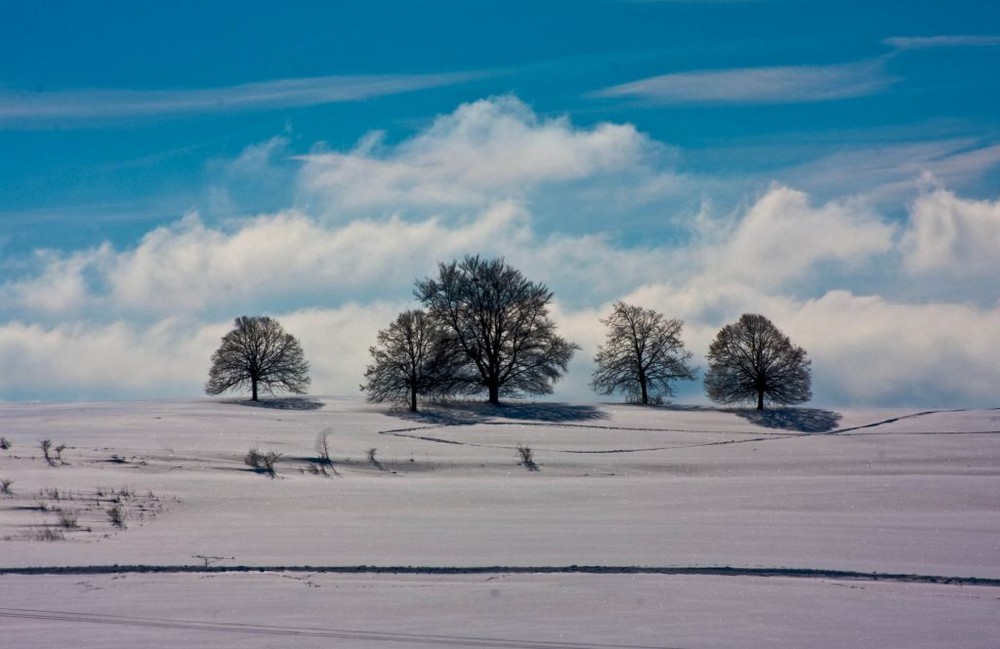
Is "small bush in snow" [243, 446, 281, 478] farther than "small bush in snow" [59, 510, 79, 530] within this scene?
Yes

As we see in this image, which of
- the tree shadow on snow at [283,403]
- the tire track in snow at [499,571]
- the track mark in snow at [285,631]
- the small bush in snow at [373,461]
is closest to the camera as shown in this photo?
the track mark in snow at [285,631]

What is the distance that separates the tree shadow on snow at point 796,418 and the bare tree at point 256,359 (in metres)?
21.6

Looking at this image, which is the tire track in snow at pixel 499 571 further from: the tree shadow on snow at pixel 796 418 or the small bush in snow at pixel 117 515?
the tree shadow on snow at pixel 796 418

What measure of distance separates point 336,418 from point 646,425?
12.4 m

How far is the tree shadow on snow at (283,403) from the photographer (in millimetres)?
44906

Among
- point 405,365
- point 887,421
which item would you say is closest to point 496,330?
point 405,365

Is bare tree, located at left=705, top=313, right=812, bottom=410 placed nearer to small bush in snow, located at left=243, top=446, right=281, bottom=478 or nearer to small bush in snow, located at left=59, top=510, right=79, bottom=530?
small bush in snow, located at left=243, top=446, right=281, bottom=478

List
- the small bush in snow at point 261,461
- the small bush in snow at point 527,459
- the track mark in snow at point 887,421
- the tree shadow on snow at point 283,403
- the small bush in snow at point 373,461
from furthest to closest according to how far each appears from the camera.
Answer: the tree shadow on snow at point 283,403, the track mark in snow at point 887,421, the small bush in snow at point 527,459, the small bush in snow at point 373,461, the small bush in snow at point 261,461

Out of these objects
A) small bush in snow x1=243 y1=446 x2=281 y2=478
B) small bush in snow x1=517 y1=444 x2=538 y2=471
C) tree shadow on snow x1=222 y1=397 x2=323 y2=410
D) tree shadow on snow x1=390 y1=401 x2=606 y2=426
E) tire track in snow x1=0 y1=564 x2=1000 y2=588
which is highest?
tree shadow on snow x1=222 y1=397 x2=323 y2=410

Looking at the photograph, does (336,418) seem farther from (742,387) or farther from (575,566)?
(575,566)

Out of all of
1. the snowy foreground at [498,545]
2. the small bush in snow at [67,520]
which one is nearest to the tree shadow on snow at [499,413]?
the snowy foreground at [498,545]

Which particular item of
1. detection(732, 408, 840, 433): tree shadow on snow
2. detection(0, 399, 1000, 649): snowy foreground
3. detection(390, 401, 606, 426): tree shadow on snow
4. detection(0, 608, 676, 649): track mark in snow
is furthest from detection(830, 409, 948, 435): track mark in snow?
detection(0, 608, 676, 649): track mark in snow

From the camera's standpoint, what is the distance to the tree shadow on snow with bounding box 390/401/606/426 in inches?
1563

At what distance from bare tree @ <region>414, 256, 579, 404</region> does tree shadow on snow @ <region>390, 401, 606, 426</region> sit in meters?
1.35
